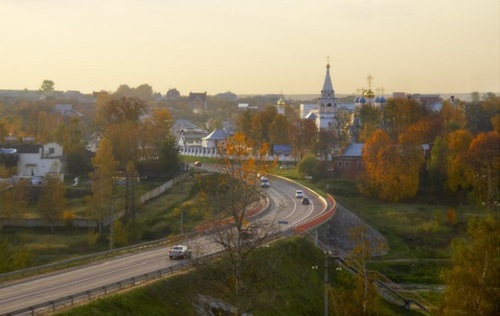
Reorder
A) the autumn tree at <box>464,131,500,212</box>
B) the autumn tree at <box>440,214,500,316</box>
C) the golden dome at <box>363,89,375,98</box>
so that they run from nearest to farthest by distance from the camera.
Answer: the autumn tree at <box>440,214,500,316</box> < the autumn tree at <box>464,131,500,212</box> < the golden dome at <box>363,89,375,98</box>

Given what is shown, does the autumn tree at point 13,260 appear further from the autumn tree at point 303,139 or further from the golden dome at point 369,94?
the golden dome at point 369,94

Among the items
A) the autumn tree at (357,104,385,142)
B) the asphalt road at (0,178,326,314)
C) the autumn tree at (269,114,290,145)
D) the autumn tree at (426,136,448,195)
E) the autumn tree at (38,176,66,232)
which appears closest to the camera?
the asphalt road at (0,178,326,314)

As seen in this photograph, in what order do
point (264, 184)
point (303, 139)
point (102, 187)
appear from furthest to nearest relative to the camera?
1. point (303, 139)
2. point (264, 184)
3. point (102, 187)

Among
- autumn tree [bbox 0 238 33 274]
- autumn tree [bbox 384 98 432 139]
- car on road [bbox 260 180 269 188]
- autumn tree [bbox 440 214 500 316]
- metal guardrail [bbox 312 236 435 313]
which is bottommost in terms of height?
metal guardrail [bbox 312 236 435 313]

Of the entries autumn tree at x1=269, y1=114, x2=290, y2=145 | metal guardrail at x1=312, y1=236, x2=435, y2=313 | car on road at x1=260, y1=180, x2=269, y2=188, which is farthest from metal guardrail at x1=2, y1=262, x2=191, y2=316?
autumn tree at x1=269, y1=114, x2=290, y2=145

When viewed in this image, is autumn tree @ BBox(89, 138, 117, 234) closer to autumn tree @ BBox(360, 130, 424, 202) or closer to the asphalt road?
the asphalt road

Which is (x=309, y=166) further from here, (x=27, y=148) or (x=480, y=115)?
(x=480, y=115)

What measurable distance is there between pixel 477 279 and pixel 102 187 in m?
33.0

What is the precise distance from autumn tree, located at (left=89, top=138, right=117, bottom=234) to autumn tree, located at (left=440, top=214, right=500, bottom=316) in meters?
28.9

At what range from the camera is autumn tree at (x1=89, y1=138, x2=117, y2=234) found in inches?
2066

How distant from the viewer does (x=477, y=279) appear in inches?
990

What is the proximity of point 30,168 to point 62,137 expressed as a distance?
449 inches

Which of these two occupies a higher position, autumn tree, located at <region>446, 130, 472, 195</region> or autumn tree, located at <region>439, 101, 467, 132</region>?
autumn tree, located at <region>439, 101, 467, 132</region>

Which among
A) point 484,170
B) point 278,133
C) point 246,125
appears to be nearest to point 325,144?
point 278,133
